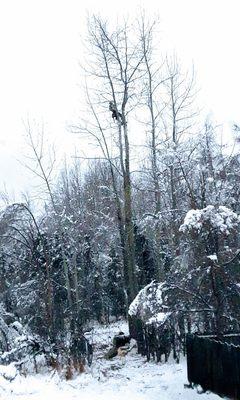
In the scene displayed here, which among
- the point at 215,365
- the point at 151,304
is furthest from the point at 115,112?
the point at 215,365

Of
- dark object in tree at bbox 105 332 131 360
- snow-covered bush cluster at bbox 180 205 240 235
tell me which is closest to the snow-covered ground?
dark object in tree at bbox 105 332 131 360

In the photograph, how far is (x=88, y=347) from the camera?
14.4 meters

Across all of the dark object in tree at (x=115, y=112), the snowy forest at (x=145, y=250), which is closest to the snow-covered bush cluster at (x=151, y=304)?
the snowy forest at (x=145, y=250)

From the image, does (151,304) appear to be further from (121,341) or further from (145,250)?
(145,250)

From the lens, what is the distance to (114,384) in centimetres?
1085

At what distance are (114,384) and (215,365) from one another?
10.4 feet

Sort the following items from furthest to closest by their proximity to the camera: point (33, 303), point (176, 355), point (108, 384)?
1. point (33, 303)
2. point (176, 355)
3. point (108, 384)

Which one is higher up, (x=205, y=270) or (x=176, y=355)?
(x=205, y=270)

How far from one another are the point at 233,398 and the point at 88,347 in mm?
7098

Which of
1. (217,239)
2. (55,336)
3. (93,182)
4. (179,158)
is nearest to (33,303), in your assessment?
(55,336)

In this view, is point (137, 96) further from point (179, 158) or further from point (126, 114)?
point (179, 158)

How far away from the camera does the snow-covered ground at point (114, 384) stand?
8359 millimetres

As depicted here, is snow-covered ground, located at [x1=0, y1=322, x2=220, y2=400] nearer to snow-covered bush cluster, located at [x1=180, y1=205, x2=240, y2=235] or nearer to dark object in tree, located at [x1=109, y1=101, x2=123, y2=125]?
snow-covered bush cluster, located at [x1=180, y1=205, x2=240, y2=235]

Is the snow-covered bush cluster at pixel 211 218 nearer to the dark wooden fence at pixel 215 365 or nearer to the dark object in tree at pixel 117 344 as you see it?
the dark wooden fence at pixel 215 365
